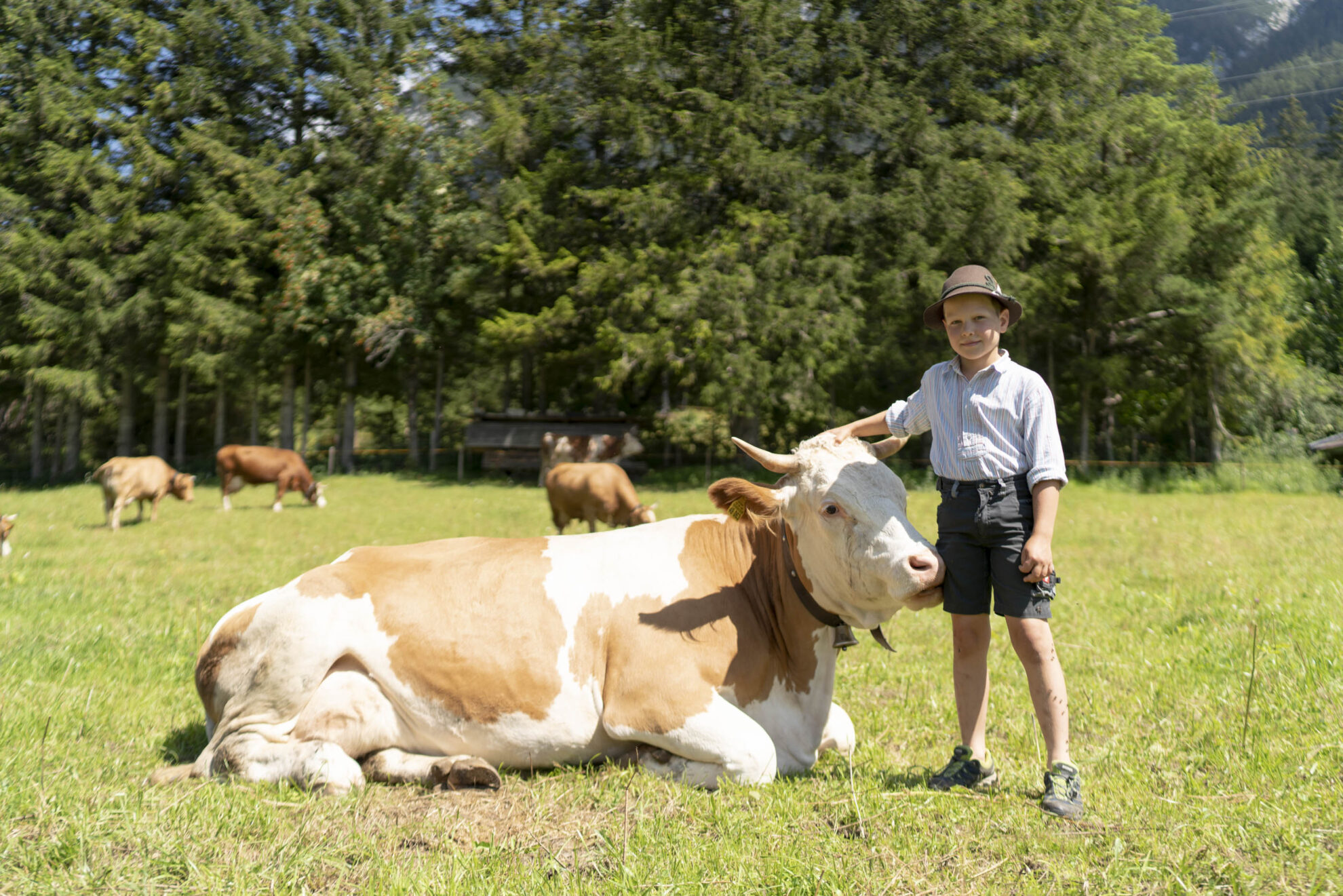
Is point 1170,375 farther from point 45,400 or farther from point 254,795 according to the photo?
point 45,400

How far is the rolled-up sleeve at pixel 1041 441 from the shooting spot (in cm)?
321

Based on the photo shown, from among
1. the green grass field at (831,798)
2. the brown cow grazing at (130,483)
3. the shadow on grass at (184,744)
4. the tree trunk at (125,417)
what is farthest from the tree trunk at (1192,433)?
the tree trunk at (125,417)

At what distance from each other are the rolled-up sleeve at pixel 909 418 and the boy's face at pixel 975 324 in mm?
315

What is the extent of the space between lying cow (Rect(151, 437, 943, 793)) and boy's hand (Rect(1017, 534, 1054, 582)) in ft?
1.17

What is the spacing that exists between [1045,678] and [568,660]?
5.86 ft

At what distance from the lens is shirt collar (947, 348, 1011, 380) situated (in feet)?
11.1

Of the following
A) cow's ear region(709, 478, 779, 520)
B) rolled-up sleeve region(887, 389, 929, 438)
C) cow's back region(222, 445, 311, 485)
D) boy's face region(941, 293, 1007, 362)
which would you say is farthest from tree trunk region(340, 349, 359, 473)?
boy's face region(941, 293, 1007, 362)

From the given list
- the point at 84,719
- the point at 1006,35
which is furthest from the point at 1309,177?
the point at 84,719

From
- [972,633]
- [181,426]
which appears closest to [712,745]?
[972,633]

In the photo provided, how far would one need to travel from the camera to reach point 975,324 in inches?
133

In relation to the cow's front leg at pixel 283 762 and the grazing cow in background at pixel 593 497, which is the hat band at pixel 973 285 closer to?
the cow's front leg at pixel 283 762

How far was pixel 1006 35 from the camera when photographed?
80.6 feet

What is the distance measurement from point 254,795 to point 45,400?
36.7 m

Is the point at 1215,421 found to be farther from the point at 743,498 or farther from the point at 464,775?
the point at 464,775
